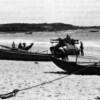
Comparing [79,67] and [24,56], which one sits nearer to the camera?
[79,67]

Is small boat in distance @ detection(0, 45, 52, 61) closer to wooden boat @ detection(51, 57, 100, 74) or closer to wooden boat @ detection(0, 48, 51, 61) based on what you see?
wooden boat @ detection(0, 48, 51, 61)

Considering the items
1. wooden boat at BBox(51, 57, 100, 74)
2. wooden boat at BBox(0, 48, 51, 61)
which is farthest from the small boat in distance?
wooden boat at BBox(51, 57, 100, 74)

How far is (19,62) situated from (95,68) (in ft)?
34.3

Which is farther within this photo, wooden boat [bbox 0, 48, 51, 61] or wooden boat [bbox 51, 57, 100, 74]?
wooden boat [bbox 0, 48, 51, 61]

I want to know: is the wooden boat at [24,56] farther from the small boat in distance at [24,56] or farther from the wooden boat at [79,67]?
the wooden boat at [79,67]

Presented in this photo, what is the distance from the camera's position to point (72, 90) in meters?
14.0

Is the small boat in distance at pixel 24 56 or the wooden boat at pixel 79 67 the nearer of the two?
the wooden boat at pixel 79 67

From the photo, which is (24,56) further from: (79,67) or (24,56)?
(79,67)

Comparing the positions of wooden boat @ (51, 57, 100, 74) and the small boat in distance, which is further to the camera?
the small boat in distance

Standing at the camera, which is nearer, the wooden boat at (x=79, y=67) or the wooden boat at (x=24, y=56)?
the wooden boat at (x=79, y=67)

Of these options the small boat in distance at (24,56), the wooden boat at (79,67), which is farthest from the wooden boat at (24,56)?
the wooden boat at (79,67)

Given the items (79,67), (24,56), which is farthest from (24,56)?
(79,67)

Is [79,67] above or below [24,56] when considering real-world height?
above

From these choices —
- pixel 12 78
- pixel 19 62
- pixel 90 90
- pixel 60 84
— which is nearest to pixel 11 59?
pixel 19 62
